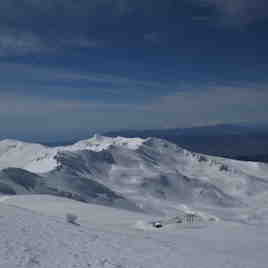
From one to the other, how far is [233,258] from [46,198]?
26.2 m

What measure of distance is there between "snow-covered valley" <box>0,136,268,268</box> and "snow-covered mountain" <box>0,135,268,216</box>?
298 mm

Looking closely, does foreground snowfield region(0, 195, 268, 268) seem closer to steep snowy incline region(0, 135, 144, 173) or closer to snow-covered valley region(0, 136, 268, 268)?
snow-covered valley region(0, 136, 268, 268)

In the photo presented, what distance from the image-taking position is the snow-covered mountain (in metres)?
71.8

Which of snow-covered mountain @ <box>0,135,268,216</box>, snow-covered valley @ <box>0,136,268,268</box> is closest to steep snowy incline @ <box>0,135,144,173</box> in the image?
snow-covered valley @ <box>0,136,268,268</box>

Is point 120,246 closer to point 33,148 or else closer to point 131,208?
point 131,208

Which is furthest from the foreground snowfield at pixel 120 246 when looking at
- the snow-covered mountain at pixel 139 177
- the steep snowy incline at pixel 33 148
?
the steep snowy incline at pixel 33 148

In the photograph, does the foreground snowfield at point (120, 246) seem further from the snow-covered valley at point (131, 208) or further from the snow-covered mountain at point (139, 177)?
the snow-covered mountain at point (139, 177)

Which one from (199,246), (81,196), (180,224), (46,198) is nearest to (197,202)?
(81,196)

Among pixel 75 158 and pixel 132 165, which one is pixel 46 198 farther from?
pixel 132 165

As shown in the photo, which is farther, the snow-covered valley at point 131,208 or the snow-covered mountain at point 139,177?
the snow-covered mountain at point 139,177

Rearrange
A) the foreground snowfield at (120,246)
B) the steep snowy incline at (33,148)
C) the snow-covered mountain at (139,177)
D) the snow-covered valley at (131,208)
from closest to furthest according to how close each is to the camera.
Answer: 1. the foreground snowfield at (120,246)
2. the snow-covered valley at (131,208)
3. the snow-covered mountain at (139,177)
4. the steep snowy incline at (33,148)

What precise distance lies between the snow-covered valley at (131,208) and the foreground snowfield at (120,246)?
0.05m

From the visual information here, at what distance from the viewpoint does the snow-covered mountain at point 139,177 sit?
71812 millimetres

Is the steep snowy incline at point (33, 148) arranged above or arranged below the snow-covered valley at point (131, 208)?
above
